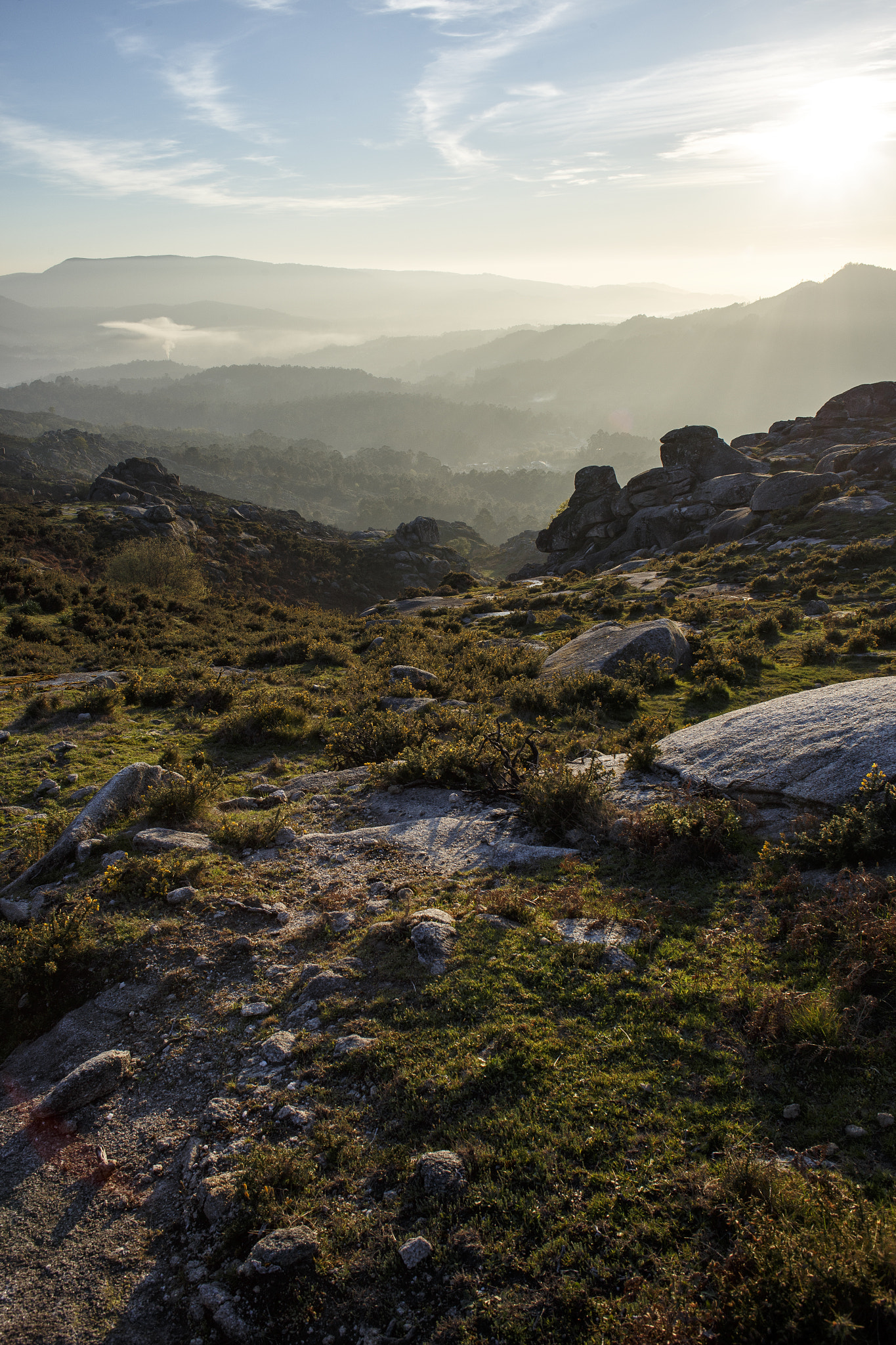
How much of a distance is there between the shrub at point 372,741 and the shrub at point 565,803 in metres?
2.97

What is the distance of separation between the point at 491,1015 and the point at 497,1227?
4.71 feet

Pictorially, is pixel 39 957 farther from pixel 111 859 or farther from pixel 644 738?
pixel 644 738

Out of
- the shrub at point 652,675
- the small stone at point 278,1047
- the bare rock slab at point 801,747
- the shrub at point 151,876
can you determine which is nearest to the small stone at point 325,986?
the small stone at point 278,1047

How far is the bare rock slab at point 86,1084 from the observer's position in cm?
409

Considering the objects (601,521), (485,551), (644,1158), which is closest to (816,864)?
(644,1158)

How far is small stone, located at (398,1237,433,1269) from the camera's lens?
3082 mm

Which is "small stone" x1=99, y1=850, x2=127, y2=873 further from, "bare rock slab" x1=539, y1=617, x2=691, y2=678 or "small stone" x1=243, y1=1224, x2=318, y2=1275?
"bare rock slab" x1=539, y1=617, x2=691, y2=678

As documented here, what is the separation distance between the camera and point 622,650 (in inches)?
596

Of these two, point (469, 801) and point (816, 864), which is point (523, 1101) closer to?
point (816, 864)

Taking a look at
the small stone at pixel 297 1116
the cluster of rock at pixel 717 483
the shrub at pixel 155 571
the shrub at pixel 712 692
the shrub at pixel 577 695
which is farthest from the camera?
the cluster of rock at pixel 717 483

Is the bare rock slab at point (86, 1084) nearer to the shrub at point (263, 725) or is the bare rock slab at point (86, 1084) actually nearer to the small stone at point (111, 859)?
the small stone at point (111, 859)

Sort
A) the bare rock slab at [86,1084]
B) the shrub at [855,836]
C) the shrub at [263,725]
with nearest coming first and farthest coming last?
1. the bare rock slab at [86,1084]
2. the shrub at [855,836]
3. the shrub at [263,725]

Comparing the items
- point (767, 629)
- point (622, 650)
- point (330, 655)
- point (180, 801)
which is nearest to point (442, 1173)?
point (180, 801)

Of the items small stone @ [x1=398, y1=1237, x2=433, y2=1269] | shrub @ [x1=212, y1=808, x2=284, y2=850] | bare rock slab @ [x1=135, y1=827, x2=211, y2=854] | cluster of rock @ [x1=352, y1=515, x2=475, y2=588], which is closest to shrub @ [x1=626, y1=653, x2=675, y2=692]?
shrub @ [x1=212, y1=808, x2=284, y2=850]
